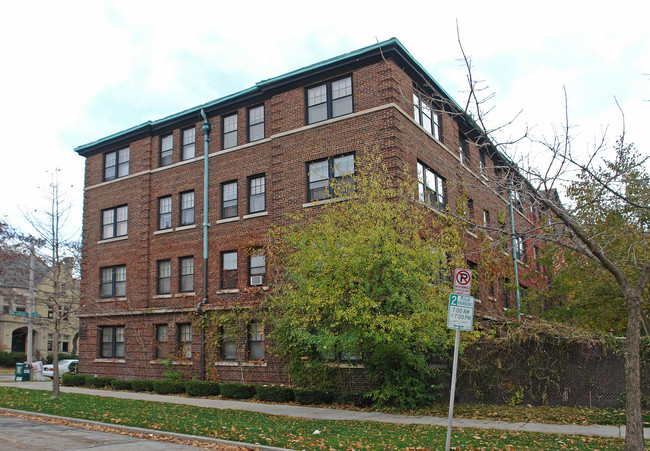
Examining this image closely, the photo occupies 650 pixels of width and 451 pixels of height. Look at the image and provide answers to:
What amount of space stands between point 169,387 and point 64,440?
11889 mm

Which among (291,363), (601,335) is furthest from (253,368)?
(601,335)

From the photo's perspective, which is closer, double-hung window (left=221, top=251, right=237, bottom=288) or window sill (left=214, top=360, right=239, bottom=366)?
window sill (left=214, top=360, right=239, bottom=366)

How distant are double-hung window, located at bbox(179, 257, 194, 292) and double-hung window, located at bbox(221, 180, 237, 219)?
9.18 ft

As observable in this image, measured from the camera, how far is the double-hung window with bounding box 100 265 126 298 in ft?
91.6

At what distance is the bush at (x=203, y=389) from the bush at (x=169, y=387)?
2.32 feet

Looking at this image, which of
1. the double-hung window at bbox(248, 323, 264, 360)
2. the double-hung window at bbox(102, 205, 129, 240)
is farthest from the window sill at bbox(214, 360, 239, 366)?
the double-hung window at bbox(102, 205, 129, 240)

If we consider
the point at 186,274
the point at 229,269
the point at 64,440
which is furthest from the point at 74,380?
the point at 64,440

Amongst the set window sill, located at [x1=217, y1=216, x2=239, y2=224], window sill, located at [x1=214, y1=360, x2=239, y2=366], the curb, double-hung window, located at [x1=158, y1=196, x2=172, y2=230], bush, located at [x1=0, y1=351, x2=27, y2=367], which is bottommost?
bush, located at [x1=0, y1=351, x2=27, y2=367]

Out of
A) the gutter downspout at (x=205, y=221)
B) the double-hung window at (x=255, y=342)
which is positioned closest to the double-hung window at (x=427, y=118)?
the gutter downspout at (x=205, y=221)

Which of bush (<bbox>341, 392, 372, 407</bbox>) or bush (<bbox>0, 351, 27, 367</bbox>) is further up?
bush (<bbox>341, 392, 372, 407</bbox>)

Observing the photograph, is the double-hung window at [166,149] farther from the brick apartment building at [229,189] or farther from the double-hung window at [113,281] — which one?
the double-hung window at [113,281]

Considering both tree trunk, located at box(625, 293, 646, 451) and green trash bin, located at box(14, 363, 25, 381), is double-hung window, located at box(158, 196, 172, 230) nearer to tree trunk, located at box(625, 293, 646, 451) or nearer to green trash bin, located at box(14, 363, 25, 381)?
green trash bin, located at box(14, 363, 25, 381)

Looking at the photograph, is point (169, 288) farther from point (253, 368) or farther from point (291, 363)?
→ point (291, 363)

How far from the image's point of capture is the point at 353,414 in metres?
16.3
